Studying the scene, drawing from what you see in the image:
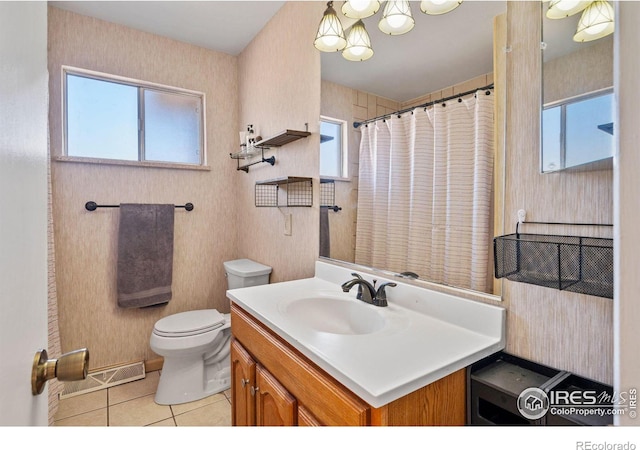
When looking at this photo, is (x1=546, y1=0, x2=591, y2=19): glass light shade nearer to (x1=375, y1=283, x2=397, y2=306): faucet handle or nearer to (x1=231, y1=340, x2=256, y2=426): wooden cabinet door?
(x1=375, y1=283, x2=397, y2=306): faucet handle

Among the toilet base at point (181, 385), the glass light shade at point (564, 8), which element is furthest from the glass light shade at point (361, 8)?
the toilet base at point (181, 385)

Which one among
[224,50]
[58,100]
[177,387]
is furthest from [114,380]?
[224,50]

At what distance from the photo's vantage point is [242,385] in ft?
4.12

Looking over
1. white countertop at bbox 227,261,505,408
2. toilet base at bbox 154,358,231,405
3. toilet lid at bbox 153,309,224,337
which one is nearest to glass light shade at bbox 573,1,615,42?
white countertop at bbox 227,261,505,408

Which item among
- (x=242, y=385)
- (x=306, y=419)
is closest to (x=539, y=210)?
(x=306, y=419)

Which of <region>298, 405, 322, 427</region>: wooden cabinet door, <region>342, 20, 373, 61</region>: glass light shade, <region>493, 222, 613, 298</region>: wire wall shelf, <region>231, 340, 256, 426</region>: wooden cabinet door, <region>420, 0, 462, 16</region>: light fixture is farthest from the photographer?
<region>342, 20, 373, 61</region>: glass light shade

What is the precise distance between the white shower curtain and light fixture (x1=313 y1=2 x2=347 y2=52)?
1.40 ft

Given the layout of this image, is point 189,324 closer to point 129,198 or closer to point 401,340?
point 129,198

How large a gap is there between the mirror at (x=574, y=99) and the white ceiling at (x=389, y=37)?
20 centimetres

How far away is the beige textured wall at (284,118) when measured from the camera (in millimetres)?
1688

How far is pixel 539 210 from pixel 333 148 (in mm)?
→ 992

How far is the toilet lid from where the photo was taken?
1857 millimetres
